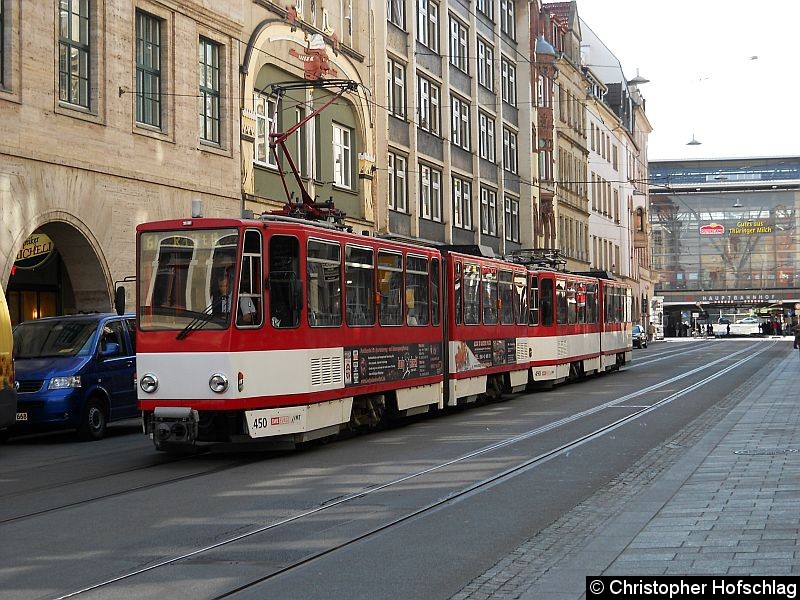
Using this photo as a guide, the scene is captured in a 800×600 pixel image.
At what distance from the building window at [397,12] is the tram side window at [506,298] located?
17291 mm

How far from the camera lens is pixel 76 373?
18.8 metres

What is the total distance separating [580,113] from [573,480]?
6611 cm

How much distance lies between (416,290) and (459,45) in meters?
32.5

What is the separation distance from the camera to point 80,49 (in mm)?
25672

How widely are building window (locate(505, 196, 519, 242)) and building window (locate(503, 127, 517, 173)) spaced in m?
1.56

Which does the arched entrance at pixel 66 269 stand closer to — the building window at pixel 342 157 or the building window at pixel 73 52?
the building window at pixel 73 52

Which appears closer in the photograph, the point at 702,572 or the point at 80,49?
the point at 702,572

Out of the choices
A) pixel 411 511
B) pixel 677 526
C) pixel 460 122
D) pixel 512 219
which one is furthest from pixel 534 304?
pixel 512 219

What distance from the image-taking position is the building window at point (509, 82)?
194 ft

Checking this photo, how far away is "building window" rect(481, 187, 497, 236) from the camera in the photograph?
54.2 metres

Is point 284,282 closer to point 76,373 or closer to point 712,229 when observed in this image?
point 76,373

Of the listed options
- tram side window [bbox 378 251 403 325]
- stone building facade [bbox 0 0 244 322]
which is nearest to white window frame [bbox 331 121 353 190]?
stone building facade [bbox 0 0 244 322]

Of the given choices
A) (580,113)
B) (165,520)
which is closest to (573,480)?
(165,520)

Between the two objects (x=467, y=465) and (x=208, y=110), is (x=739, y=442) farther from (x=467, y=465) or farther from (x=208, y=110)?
(x=208, y=110)
